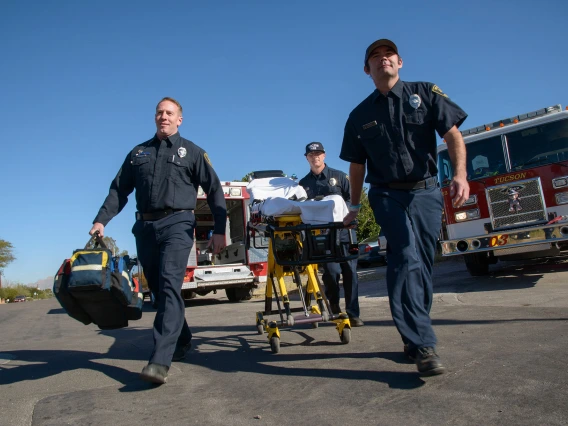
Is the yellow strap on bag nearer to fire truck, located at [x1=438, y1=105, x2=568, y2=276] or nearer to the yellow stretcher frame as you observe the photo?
the yellow stretcher frame

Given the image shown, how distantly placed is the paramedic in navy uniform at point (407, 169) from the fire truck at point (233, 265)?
7.00 meters

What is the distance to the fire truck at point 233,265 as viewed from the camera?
463 inches

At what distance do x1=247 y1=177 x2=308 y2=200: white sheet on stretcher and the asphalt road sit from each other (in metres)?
1.42

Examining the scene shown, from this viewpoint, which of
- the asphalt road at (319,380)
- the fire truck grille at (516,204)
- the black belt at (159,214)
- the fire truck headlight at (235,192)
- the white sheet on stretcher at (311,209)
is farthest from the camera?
the fire truck headlight at (235,192)

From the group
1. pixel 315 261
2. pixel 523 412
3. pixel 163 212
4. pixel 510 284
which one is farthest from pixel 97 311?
pixel 510 284

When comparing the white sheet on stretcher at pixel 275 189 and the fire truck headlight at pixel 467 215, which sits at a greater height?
the white sheet on stretcher at pixel 275 189

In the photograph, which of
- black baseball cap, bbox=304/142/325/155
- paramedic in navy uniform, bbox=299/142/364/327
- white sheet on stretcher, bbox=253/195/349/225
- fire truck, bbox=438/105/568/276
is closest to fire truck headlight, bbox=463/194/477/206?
fire truck, bbox=438/105/568/276

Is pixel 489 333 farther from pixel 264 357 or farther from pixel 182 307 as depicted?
pixel 182 307

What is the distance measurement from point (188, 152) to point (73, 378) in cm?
203

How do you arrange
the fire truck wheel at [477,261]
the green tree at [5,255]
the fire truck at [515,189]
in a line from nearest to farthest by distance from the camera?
the fire truck at [515,189] < the fire truck wheel at [477,261] < the green tree at [5,255]

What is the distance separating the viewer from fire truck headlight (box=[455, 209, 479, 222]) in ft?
29.3

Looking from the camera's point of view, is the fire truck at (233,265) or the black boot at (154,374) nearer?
the black boot at (154,374)

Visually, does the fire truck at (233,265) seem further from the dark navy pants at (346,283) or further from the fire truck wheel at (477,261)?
the dark navy pants at (346,283)

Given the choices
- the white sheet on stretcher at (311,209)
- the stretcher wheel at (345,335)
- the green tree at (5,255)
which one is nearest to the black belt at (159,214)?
the white sheet on stretcher at (311,209)
